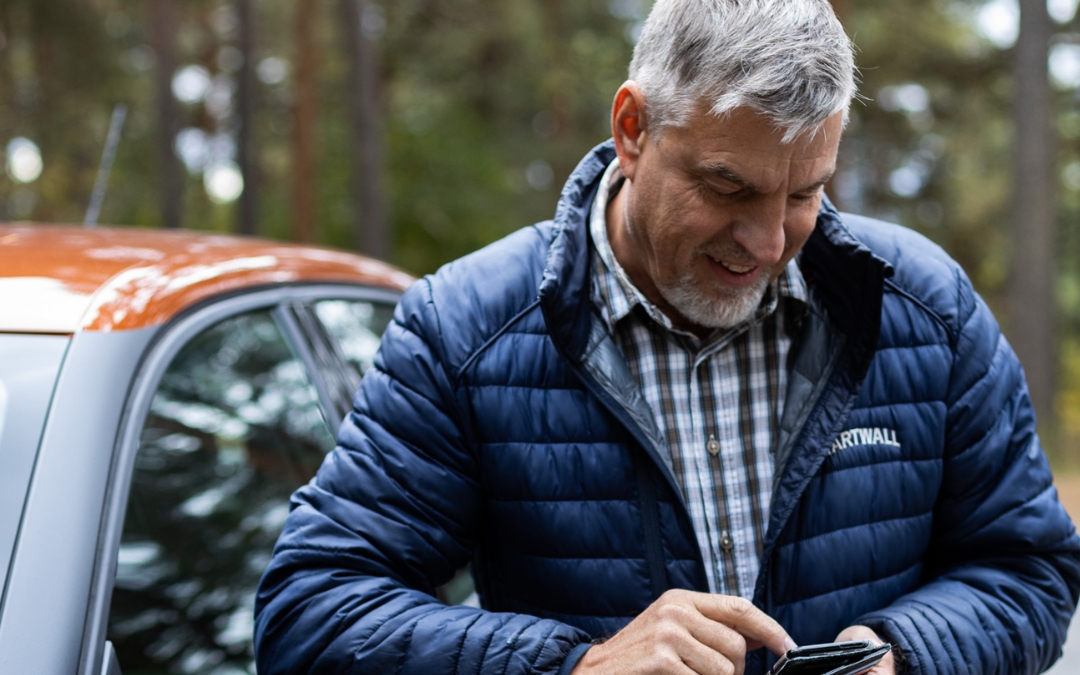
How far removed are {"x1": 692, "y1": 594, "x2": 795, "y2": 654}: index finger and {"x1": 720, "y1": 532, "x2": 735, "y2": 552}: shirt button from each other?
0.77 ft

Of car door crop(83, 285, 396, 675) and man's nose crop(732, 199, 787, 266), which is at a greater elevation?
man's nose crop(732, 199, 787, 266)

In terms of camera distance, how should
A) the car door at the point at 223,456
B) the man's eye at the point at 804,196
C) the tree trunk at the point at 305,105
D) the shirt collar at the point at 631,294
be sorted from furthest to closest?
the tree trunk at the point at 305,105 < the car door at the point at 223,456 < the shirt collar at the point at 631,294 < the man's eye at the point at 804,196

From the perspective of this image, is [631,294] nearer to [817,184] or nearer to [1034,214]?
[817,184]

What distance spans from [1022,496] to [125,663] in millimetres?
1607

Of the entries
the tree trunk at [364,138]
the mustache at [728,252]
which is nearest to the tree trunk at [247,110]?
the tree trunk at [364,138]

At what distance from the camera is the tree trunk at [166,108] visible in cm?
1511

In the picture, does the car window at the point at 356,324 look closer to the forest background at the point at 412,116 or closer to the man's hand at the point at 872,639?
Result: the man's hand at the point at 872,639

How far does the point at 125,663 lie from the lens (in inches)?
79.4

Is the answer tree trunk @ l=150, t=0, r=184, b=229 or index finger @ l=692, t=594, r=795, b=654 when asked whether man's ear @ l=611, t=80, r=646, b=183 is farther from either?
tree trunk @ l=150, t=0, r=184, b=229

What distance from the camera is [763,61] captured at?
1570 mm

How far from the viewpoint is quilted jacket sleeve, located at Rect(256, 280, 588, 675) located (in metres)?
1.58

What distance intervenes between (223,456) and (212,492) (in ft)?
0.32

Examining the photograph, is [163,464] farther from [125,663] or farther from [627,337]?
[627,337]

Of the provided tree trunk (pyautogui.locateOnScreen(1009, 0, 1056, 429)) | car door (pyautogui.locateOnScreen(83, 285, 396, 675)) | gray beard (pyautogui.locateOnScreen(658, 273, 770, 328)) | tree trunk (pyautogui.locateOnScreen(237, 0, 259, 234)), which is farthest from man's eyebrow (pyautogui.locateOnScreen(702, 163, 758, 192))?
tree trunk (pyautogui.locateOnScreen(237, 0, 259, 234))
